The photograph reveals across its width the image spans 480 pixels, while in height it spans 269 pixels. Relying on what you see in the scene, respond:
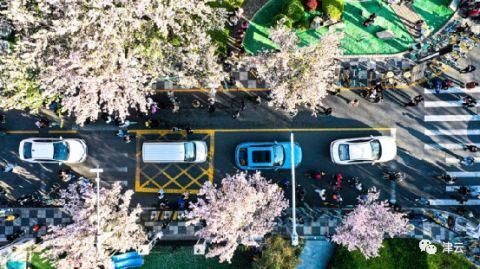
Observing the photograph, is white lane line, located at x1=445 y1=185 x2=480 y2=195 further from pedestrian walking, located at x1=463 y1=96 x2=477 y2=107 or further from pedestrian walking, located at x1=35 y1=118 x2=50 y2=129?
pedestrian walking, located at x1=35 y1=118 x2=50 y2=129

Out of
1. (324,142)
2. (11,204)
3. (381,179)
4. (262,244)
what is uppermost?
(324,142)

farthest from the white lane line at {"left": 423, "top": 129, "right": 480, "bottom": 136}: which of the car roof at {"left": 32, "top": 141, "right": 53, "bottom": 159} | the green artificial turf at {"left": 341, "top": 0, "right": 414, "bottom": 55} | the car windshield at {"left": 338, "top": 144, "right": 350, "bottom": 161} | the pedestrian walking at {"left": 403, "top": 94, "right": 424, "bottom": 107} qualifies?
the car roof at {"left": 32, "top": 141, "right": 53, "bottom": 159}

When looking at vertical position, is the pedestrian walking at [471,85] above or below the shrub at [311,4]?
below

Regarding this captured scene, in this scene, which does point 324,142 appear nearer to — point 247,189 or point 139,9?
point 247,189

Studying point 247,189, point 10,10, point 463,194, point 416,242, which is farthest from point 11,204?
point 463,194

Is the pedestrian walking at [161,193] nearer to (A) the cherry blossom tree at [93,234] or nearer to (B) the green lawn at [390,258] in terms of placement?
(A) the cherry blossom tree at [93,234]

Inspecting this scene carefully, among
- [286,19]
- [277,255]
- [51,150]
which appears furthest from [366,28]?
[51,150]

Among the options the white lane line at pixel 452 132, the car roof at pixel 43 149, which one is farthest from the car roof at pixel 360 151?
the car roof at pixel 43 149
